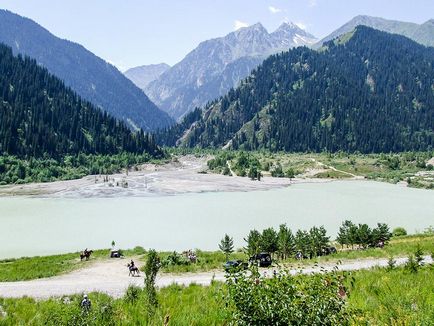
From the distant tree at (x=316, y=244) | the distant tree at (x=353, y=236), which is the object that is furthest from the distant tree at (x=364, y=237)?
the distant tree at (x=316, y=244)

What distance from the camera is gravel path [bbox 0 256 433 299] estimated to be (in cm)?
2734

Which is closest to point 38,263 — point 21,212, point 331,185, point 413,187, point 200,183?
point 21,212

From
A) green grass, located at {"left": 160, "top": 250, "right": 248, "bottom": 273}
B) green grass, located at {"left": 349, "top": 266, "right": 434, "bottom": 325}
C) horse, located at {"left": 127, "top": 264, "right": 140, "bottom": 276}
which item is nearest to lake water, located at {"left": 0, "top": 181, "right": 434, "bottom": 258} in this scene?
green grass, located at {"left": 160, "top": 250, "right": 248, "bottom": 273}

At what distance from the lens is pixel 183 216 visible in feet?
285

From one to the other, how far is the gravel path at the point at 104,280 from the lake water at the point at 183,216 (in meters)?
21.4

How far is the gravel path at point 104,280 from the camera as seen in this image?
89.7 ft

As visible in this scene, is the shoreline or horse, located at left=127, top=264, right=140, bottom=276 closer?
horse, located at left=127, top=264, right=140, bottom=276

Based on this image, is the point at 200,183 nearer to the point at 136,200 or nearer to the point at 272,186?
the point at 272,186

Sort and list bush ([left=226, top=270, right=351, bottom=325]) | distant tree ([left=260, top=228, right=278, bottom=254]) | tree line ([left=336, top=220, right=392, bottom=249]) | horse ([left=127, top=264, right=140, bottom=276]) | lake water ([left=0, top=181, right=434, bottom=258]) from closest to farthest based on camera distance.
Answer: bush ([left=226, top=270, right=351, bottom=325])
horse ([left=127, top=264, right=140, bottom=276])
distant tree ([left=260, top=228, right=278, bottom=254])
tree line ([left=336, top=220, right=392, bottom=249])
lake water ([left=0, top=181, right=434, bottom=258])

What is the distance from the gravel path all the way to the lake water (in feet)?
70.2

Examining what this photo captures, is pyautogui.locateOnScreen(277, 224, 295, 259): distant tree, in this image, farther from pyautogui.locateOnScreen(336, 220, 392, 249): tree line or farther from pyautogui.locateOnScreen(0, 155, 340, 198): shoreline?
pyautogui.locateOnScreen(0, 155, 340, 198): shoreline

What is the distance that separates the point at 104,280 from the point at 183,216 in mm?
52948

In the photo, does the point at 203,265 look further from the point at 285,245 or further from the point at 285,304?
the point at 285,304

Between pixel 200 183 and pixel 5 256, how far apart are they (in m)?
95.1
